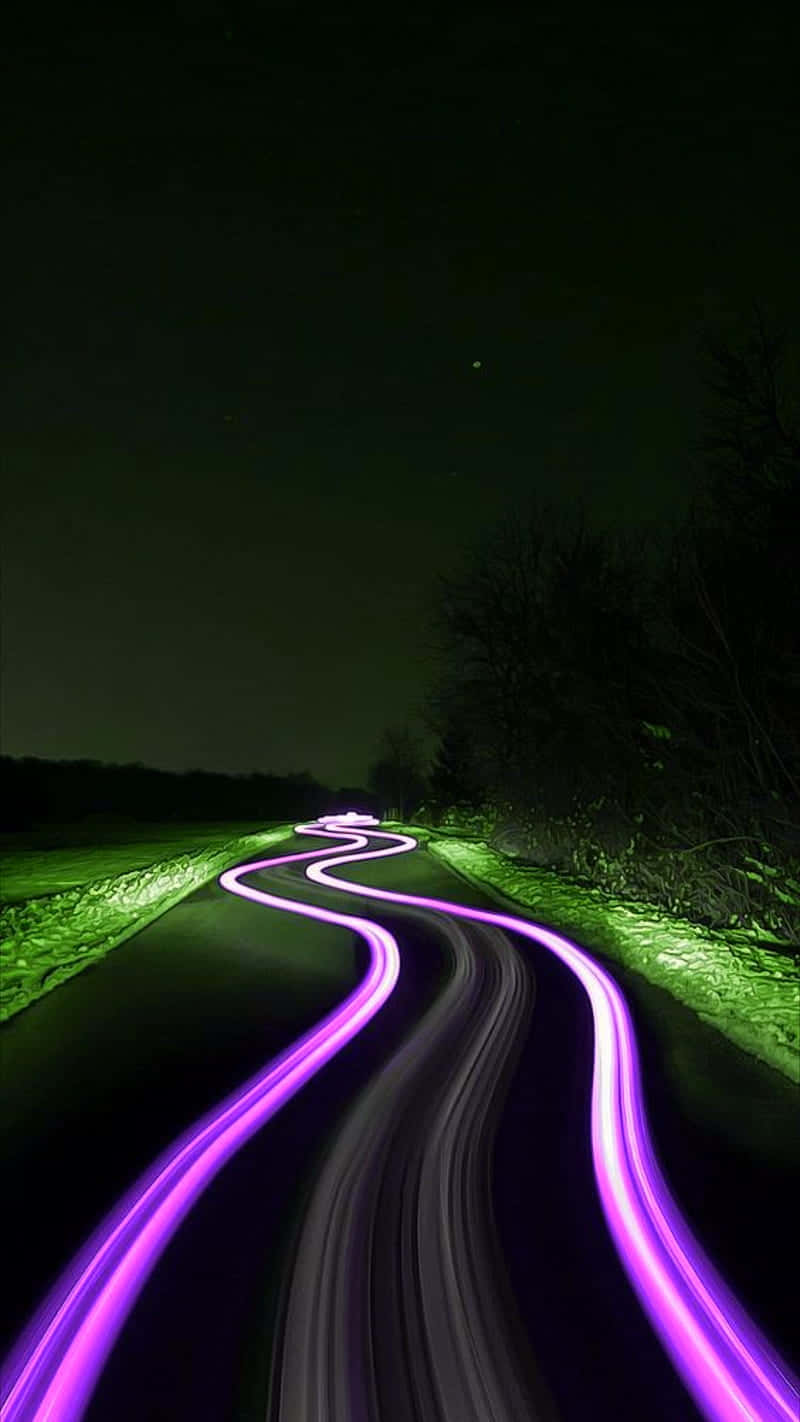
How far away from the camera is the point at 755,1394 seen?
8.13 ft

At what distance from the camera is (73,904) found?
1305 centimetres

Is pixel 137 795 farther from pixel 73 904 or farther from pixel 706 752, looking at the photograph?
pixel 706 752

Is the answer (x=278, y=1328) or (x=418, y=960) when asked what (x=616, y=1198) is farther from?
(x=418, y=960)

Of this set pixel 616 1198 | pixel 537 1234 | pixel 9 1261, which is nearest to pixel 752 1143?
pixel 616 1198

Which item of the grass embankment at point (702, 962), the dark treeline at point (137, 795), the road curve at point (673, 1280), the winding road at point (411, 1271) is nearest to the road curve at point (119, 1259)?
the winding road at point (411, 1271)

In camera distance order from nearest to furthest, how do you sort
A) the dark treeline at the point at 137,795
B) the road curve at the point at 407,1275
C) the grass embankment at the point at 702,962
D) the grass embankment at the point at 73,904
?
the road curve at the point at 407,1275 < the grass embankment at the point at 702,962 < the grass embankment at the point at 73,904 < the dark treeline at the point at 137,795

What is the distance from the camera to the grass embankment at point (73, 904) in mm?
8734

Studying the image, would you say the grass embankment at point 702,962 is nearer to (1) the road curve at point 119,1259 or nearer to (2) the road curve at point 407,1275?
(2) the road curve at point 407,1275

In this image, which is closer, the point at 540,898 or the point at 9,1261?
the point at 9,1261

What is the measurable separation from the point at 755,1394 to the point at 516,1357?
75 cm

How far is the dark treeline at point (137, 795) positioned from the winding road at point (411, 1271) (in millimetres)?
44502

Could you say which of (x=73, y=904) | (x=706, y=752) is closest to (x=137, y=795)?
(x=73, y=904)

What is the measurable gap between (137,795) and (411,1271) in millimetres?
69054

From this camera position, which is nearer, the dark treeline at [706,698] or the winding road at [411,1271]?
the winding road at [411,1271]
